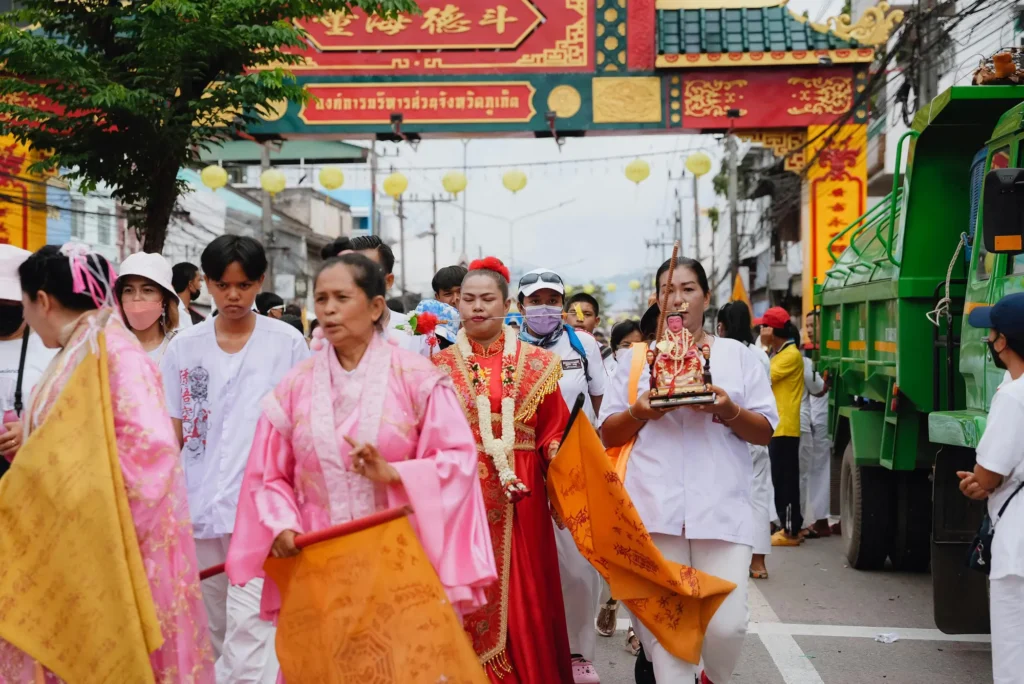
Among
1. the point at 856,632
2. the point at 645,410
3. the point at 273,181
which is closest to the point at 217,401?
the point at 645,410

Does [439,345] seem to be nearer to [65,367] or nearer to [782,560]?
[65,367]

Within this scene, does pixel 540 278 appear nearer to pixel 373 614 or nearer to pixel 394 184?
pixel 373 614

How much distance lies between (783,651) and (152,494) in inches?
158

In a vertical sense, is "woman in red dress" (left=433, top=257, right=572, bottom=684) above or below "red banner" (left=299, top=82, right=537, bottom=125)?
below

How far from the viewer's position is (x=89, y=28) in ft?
35.7

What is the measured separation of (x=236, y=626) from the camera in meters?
4.34

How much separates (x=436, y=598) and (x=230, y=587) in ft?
4.48

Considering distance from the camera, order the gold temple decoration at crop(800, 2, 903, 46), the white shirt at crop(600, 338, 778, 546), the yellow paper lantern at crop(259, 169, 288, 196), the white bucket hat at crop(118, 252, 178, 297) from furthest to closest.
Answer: the yellow paper lantern at crop(259, 169, 288, 196)
the gold temple decoration at crop(800, 2, 903, 46)
the white bucket hat at crop(118, 252, 178, 297)
the white shirt at crop(600, 338, 778, 546)

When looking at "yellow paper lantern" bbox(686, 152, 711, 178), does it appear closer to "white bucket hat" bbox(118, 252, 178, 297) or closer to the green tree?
the green tree

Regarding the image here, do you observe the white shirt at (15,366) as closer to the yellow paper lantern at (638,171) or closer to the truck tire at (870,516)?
the truck tire at (870,516)

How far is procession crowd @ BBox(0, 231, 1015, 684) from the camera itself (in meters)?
3.53

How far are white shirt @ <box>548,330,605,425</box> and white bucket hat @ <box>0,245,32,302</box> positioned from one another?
2.48 metres

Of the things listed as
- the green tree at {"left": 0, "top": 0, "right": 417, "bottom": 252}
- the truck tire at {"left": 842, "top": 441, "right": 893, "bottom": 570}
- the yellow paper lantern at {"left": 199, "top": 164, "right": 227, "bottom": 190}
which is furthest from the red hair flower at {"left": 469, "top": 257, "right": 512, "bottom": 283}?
the yellow paper lantern at {"left": 199, "top": 164, "right": 227, "bottom": 190}

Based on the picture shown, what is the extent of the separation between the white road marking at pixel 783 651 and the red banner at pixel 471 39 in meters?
11.3
